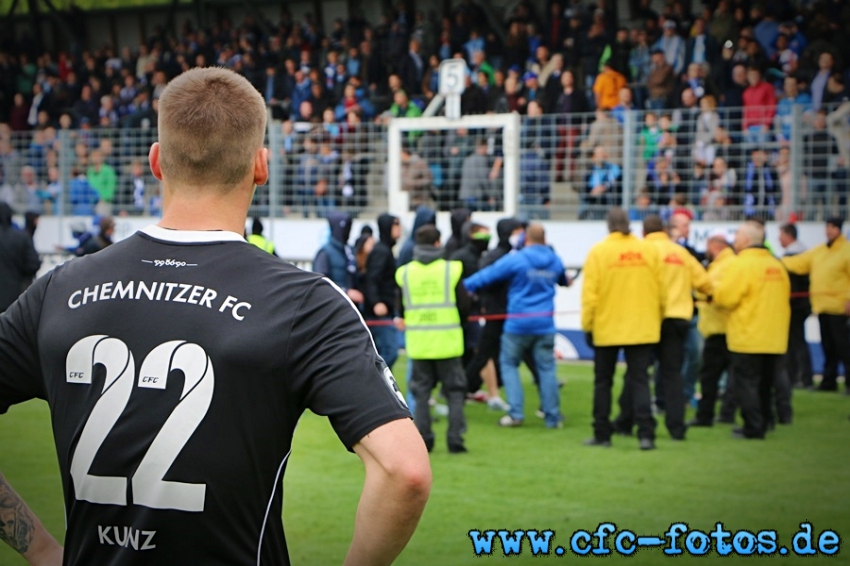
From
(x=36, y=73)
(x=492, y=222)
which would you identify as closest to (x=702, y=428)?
(x=492, y=222)

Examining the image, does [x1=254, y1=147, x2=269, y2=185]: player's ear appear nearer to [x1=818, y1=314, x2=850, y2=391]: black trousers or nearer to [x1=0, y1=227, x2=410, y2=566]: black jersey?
[x1=0, y1=227, x2=410, y2=566]: black jersey

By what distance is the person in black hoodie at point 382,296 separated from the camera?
39.1 feet

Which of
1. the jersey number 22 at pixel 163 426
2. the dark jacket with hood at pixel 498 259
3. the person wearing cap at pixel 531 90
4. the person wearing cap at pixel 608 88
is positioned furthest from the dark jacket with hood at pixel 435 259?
the person wearing cap at pixel 531 90

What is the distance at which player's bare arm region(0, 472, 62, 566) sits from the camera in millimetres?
2453

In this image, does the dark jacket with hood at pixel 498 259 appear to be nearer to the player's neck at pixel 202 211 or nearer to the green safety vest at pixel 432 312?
the green safety vest at pixel 432 312

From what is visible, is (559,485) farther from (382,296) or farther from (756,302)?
(382,296)

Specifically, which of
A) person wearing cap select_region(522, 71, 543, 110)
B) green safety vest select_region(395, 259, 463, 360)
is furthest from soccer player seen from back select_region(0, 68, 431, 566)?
person wearing cap select_region(522, 71, 543, 110)

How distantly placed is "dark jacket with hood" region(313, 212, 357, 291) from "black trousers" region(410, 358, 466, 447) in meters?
2.87

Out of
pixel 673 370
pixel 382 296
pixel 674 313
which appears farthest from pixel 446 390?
pixel 382 296

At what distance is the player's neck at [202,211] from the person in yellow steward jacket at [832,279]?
11.4 m

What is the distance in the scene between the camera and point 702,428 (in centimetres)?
1095

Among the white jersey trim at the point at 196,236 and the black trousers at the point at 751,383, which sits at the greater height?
the white jersey trim at the point at 196,236

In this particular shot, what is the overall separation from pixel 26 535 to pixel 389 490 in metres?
0.90

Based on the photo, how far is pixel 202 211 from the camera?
2.31m
